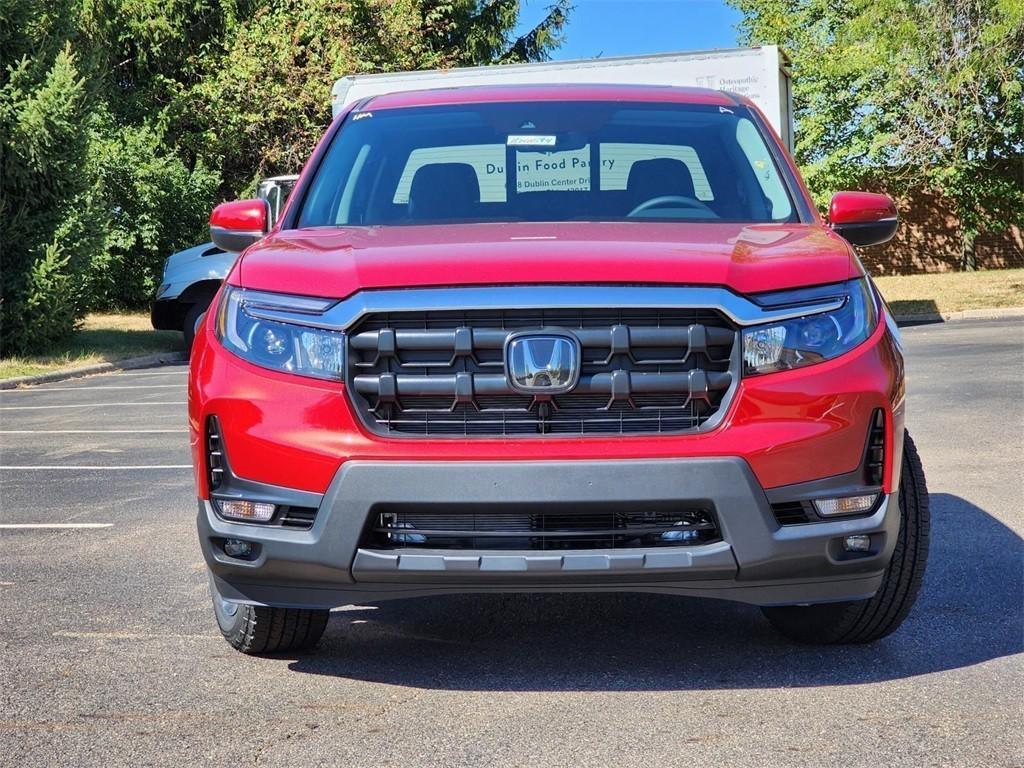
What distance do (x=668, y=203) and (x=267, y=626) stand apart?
77.0 inches

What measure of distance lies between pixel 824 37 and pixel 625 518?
109ft

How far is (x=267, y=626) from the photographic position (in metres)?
4.47

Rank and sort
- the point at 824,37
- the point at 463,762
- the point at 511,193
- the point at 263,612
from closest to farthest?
the point at 463,762 < the point at 263,612 < the point at 511,193 < the point at 824,37

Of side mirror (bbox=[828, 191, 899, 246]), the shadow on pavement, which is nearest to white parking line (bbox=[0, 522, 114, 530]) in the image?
the shadow on pavement

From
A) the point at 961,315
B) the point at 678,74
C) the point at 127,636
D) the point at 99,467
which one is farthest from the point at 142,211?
the point at 127,636

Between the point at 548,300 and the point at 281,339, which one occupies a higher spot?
the point at 548,300

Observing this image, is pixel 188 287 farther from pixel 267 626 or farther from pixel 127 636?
pixel 267 626

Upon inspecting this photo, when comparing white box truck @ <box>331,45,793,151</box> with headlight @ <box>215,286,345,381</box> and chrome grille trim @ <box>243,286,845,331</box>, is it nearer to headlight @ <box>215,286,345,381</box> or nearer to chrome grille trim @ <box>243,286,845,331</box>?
headlight @ <box>215,286,345,381</box>

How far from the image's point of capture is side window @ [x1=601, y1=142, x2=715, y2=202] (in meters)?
5.20

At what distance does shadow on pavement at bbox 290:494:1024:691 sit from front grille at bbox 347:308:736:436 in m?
0.86

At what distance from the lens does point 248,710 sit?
13.2 ft

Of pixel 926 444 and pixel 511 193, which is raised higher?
pixel 511 193

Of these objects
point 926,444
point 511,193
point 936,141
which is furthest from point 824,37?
point 511,193

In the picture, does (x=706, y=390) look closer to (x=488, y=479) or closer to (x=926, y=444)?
(x=488, y=479)
